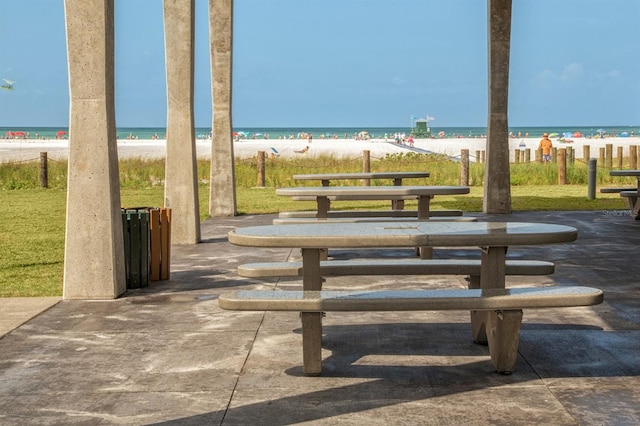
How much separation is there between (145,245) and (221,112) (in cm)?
910

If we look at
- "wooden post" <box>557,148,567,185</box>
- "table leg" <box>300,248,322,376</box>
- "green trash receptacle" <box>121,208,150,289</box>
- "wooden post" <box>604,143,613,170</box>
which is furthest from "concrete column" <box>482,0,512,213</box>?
"wooden post" <box>604,143,613,170</box>

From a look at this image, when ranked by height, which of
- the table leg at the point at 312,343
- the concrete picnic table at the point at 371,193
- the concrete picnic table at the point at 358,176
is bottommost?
the table leg at the point at 312,343

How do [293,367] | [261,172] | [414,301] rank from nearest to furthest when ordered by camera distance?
[414,301]
[293,367]
[261,172]

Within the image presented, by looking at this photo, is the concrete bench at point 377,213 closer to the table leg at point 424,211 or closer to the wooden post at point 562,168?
the table leg at point 424,211

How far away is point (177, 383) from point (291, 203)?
1564 cm

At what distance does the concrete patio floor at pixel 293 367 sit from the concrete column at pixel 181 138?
415 cm

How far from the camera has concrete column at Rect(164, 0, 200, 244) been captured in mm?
13445

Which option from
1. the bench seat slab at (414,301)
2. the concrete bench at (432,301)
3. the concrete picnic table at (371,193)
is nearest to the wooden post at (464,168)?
the concrete picnic table at (371,193)

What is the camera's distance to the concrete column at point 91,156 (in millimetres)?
8820

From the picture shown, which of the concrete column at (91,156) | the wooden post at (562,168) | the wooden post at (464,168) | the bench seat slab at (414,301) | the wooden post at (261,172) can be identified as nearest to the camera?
the bench seat slab at (414,301)

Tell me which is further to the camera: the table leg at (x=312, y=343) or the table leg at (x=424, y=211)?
the table leg at (x=424, y=211)

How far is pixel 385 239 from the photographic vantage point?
231 inches

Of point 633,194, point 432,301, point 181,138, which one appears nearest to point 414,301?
point 432,301

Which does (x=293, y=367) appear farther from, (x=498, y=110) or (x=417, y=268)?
(x=498, y=110)
